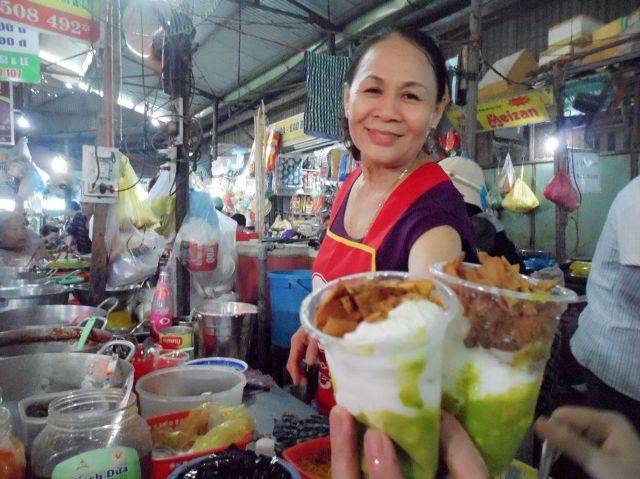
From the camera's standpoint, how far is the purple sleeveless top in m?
1.30

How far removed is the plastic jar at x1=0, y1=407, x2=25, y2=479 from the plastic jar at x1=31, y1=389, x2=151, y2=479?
0.05 meters

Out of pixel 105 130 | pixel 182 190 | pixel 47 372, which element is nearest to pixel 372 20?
pixel 182 190

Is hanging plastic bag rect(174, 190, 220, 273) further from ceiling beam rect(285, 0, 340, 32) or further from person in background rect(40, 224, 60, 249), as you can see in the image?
ceiling beam rect(285, 0, 340, 32)

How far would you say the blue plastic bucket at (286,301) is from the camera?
374cm

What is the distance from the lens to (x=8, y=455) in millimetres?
1154

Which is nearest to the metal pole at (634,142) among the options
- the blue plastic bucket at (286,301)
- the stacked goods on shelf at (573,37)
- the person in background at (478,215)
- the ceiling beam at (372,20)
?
the stacked goods on shelf at (573,37)

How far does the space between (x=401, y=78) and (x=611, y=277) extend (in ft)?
5.85

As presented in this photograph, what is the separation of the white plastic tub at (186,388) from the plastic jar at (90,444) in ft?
1.20

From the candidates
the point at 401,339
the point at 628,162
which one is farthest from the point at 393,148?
the point at 628,162

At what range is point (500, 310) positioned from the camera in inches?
29.7

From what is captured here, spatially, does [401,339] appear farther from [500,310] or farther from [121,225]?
[121,225]

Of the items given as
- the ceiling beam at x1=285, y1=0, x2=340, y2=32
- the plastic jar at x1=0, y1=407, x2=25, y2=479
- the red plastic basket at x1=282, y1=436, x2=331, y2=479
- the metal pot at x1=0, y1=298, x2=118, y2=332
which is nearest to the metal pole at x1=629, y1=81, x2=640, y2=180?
the ceiling beam at x1=285, y1=0, x2=340, y2=32

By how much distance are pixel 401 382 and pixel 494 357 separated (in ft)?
0.62

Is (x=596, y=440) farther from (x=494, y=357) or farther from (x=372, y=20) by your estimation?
(x=372, y=20)
